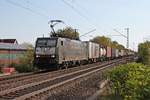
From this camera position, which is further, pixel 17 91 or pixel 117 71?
pixel 17 91

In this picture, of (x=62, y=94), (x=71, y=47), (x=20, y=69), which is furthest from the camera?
(x=71, y=47)

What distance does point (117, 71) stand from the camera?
1333 centimetres

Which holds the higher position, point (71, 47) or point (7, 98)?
point (71, 47)

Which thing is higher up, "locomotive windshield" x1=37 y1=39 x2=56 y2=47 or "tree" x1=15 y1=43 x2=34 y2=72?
"locomotive windshield" x1=37 y1=39 x2=56 y2=47

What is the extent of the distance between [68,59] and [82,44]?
34.6 ft

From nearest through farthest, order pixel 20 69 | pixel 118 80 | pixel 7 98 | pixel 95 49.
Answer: pixel 118 80 < pixel 7 98 < pixel 20 69 < pixel 95 49

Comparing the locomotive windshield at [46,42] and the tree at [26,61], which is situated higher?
the locomotive windshield at [46,42]

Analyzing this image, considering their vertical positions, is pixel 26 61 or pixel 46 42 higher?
pixel 46 42

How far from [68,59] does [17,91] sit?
2020 centimetres

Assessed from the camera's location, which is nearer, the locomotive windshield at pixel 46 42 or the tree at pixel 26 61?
the locomotive windshield at pixel 46 42

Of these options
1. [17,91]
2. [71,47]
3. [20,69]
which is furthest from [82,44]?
[17,91]

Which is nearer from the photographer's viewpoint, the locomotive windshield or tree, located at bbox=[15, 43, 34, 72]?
the locomotive windshield

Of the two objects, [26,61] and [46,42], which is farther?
[26,61]

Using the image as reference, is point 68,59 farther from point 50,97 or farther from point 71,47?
point 50,97
